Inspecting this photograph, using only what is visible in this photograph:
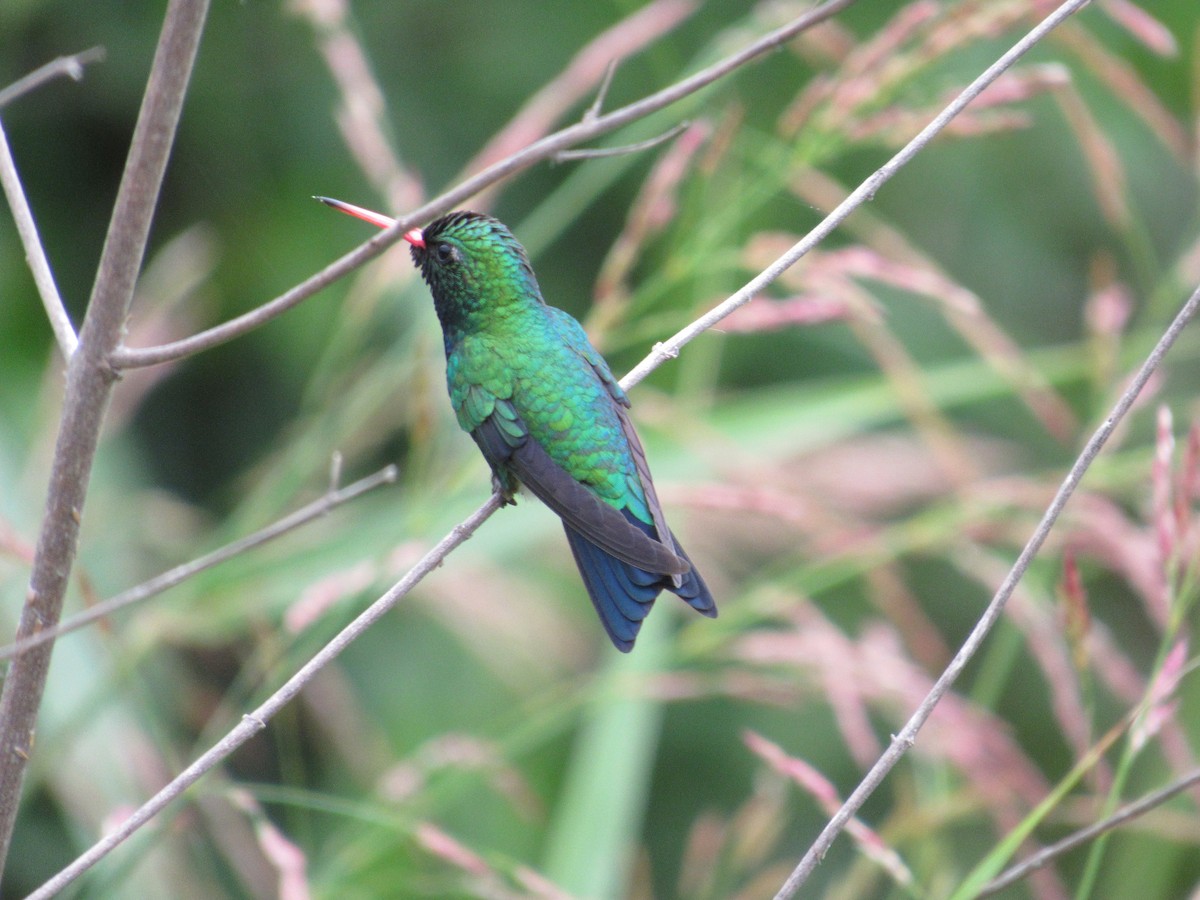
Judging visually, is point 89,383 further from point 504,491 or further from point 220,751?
point 504,491

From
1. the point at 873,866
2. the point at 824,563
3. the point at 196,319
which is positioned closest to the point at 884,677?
the point at 824,563

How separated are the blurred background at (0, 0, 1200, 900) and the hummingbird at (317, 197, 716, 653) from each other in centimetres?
11

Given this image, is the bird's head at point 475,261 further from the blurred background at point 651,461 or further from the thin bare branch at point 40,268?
the thin bare branch at point 40,268

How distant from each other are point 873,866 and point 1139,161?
2435 millimetres

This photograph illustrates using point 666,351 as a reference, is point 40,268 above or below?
above

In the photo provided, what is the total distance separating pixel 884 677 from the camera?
2.18 metres

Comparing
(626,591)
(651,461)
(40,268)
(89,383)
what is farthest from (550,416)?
(89,383)

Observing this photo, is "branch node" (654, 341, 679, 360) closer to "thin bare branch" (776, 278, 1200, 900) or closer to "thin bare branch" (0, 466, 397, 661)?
"thin bare branch" (776, 278, 1200, 900)

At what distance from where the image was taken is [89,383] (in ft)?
3.53

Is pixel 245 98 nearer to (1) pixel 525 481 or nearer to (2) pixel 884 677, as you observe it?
(1) pixel 525 481

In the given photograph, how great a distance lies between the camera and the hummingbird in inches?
73.2

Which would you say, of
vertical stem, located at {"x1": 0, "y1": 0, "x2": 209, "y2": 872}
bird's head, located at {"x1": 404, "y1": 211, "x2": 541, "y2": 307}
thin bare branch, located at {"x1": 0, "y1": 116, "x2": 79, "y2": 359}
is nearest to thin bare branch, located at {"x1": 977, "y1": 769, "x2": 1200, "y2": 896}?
vertical stem, located at {"x1": 0, "y1": 0, "x2": 209, "y2": 872}

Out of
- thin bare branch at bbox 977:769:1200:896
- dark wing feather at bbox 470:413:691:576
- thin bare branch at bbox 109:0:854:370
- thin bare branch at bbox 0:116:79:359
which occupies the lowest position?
thin bare branch at bbox 977:769:1200:896

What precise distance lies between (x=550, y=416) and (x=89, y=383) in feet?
3.51
